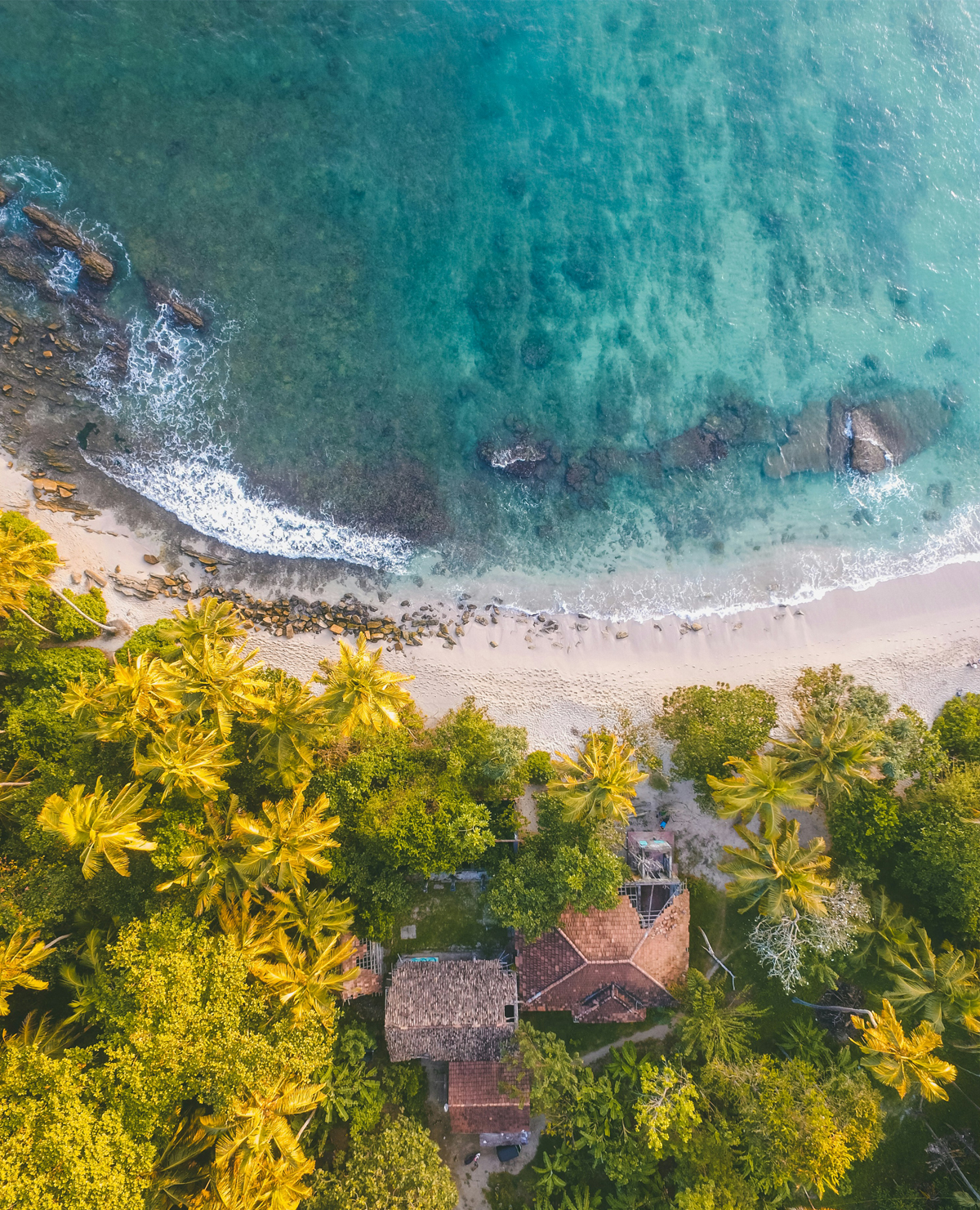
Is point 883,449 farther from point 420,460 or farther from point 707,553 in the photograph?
point 420,460

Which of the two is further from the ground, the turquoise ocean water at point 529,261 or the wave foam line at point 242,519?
the turquoise ocean water at point 529,261

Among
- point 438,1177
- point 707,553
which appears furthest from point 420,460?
point 438,1177

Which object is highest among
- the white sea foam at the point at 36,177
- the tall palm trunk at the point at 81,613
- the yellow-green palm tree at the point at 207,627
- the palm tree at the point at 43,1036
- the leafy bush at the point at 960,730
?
the white sea foam at the point at 36,177

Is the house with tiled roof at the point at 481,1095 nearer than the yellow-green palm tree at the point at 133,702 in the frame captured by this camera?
No

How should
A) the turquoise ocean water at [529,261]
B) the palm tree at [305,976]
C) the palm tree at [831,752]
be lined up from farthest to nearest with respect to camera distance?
the turquoise ocean water at [529,261] → the palm tree at [831,752] → the palm tree at [305,976]

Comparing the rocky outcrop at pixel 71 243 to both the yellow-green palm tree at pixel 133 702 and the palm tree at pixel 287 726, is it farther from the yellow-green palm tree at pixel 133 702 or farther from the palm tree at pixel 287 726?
the palm tree at pixel 287 726

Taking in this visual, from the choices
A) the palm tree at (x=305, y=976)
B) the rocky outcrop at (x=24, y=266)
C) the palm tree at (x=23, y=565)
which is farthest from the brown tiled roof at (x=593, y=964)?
the rocky outcrop at (x=24, y=266)
